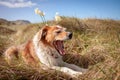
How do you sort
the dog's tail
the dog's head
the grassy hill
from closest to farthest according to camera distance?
the grassy hill < the dog's head < the dog's tail

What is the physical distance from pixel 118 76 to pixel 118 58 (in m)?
0.64

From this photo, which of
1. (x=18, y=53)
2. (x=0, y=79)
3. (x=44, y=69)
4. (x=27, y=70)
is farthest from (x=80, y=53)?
(x=0, y=79)

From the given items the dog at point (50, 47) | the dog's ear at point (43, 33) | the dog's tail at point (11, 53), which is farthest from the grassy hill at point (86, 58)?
the dog's ear at point (43, 33)

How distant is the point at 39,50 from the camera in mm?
8086

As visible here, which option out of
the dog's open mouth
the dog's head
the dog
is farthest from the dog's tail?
the dog's open mouth

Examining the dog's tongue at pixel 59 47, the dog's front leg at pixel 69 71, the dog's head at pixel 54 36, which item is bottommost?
the dog's front leg at pixel 69 71

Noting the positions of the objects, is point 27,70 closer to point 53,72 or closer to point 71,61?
point 53,72

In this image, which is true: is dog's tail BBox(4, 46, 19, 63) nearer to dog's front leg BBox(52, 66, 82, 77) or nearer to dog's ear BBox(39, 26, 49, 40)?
dog's ear BBox(39, 26, 49, 40)

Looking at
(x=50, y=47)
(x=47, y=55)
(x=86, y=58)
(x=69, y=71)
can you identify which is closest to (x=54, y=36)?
(x=50, y=47)

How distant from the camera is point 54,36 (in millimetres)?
8000

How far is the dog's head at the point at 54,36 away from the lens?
26.1ft

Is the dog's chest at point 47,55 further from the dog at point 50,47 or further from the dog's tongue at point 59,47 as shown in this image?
the dog's tongue at point 59,47

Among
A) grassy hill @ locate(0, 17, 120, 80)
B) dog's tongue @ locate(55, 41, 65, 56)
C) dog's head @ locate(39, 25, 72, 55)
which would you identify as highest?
dog's head @ locate(39, 25, 72, 55)

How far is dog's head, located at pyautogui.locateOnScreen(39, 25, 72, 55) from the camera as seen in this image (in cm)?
797
